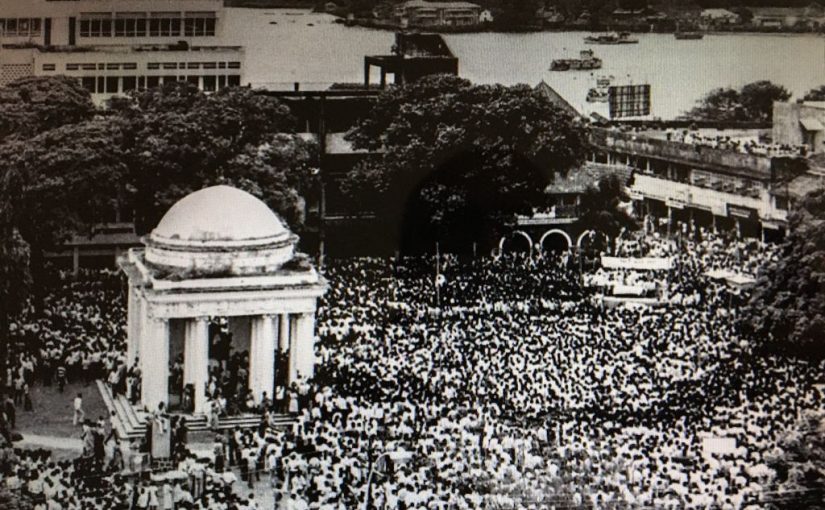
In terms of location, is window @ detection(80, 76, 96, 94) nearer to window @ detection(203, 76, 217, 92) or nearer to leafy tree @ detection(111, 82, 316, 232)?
leafy tree @ detection(111, 82, 316, 232)

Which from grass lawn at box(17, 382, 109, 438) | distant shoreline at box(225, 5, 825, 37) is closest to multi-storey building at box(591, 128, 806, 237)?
distant shoreline at box(225, 5, 825, 37)

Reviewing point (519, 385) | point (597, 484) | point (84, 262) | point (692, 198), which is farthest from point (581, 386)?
point (84, 262)

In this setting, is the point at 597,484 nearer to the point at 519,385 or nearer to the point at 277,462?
the point at 519,385

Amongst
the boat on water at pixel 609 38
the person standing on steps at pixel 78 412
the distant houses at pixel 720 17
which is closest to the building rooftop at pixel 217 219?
the person standing on steps at pixel 78 412

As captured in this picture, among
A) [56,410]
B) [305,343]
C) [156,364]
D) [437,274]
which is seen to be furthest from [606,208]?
[56,410]

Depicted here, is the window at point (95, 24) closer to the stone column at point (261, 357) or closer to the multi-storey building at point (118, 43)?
the multi-storey building at point (118, 43)

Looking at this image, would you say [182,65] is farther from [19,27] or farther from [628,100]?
[628,100]
